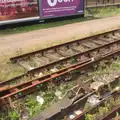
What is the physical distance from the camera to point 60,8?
2019cm

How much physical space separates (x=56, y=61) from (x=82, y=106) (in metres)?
3.18

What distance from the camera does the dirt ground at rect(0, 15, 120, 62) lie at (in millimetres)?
13344

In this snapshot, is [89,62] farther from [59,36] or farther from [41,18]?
[41,18]

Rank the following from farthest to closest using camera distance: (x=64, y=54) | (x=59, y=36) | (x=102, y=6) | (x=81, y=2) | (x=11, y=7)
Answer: (x=102, y=6)
(x=81, y=2)
(x=11, y=7)
(x=59, y=36)
(x=64, y=54)

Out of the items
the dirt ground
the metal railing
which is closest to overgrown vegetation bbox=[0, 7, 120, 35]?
the dirt ground

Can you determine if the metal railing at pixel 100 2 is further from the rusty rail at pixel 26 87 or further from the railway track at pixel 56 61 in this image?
the rusty rail at pixel 26 87

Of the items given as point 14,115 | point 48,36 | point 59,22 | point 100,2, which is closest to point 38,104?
point 14,115

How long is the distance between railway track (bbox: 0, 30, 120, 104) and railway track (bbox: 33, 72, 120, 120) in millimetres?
1145

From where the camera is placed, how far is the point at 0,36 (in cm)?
1628

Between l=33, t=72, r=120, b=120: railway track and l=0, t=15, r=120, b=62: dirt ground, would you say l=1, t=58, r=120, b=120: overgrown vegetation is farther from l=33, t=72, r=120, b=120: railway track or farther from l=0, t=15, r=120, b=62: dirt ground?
l=0, t=15, r=120, b=62: dirt ground

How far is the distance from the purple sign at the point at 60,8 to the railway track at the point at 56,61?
20.9 feet

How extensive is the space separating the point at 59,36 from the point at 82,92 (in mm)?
7861

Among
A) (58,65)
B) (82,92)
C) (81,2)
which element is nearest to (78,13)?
(81,2)

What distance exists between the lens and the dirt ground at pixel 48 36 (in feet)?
43.8
